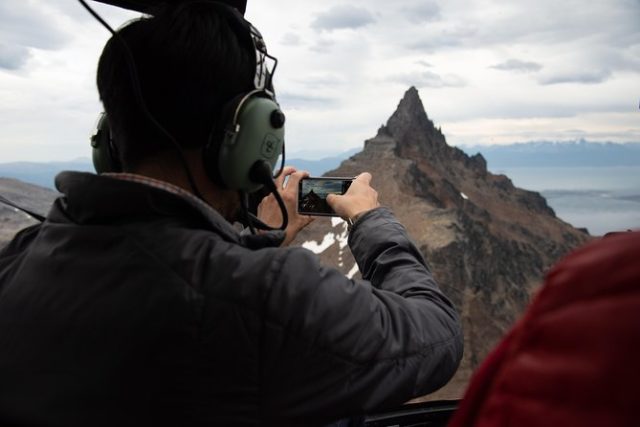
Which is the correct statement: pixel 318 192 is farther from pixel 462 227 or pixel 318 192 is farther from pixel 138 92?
pixel 462 227

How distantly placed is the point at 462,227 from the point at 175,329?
30139mm

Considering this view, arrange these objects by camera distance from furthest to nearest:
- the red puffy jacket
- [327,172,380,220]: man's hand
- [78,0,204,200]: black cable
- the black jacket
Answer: [327,172,380,220]: man's hand
[78,0,204,200]: black cable
the black jacket
the red puffy jacket

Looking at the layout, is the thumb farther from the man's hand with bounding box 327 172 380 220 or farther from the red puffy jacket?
the red puffy jacket

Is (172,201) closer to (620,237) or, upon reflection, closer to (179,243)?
(179,243)

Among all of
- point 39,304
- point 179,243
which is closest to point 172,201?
point 179,243

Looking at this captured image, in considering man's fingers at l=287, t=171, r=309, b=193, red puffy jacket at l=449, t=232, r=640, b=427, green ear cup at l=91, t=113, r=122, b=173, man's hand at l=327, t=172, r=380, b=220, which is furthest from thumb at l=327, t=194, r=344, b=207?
red puffy jacket at l=449, t=232, r=640, b=427

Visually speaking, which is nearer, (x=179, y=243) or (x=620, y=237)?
(x=620, y=237)

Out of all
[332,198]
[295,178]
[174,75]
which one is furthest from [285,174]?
[174,75]

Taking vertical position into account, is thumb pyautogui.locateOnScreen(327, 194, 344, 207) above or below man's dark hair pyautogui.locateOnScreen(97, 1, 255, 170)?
below

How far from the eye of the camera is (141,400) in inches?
44.1

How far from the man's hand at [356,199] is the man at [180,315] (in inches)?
18.9

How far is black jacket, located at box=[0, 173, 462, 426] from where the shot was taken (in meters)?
1.11

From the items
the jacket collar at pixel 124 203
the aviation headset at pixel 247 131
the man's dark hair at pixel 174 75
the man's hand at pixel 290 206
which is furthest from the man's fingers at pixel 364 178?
the jacket collar at pixel 124 203

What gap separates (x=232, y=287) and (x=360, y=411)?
412mm
